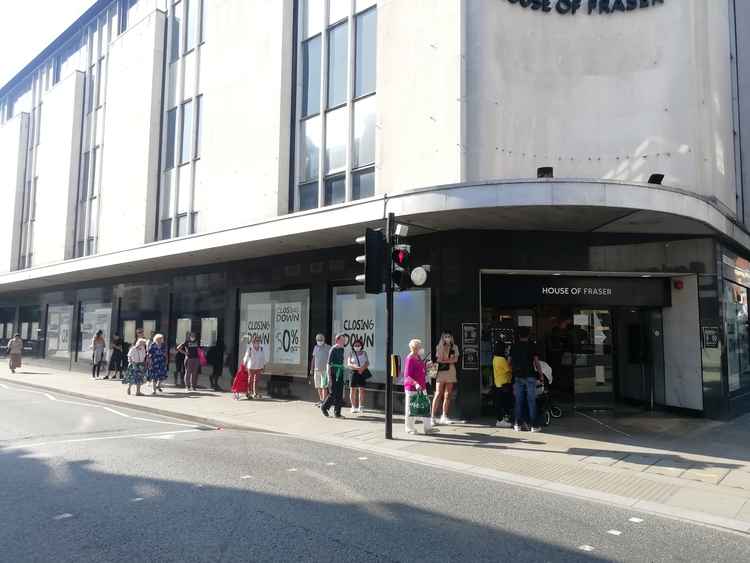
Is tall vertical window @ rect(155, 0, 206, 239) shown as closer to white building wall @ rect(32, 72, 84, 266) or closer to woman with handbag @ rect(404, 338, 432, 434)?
white building wall @ rect(32, 72, 84, 266)

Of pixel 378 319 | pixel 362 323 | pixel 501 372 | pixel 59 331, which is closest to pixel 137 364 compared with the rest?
pixel 362 323

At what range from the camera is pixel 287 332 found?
15047mm

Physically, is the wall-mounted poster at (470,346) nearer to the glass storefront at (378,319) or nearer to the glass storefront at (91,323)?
the glass storefront at (378,319)

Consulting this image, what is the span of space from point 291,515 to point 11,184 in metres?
31.5

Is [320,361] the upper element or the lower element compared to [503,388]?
upper

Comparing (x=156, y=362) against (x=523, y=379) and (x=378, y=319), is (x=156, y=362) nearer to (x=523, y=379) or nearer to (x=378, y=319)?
(x=378, y=319)

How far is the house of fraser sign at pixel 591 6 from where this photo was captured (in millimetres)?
11438

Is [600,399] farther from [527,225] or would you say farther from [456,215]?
[456,215]

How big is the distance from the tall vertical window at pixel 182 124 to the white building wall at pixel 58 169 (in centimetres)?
766

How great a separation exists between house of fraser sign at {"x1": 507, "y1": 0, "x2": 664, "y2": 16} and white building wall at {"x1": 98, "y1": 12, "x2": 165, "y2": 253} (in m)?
14.1

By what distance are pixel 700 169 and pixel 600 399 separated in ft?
17.5

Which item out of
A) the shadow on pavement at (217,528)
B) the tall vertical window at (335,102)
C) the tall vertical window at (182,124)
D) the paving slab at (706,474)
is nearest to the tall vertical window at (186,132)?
the tall vertical window at (182,124)

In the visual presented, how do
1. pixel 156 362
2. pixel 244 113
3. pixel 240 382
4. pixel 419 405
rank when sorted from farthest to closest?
pixel 244 113 < pixel 156 362 < pixel 240 382 < pixel 419 405

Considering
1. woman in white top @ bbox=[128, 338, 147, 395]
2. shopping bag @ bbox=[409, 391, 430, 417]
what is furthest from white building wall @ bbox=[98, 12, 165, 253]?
shopping bag @ bbox=[409, 391, 430, 417]
